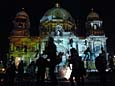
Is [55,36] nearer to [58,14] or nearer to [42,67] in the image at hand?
[58,14]

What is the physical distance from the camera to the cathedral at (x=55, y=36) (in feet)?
213

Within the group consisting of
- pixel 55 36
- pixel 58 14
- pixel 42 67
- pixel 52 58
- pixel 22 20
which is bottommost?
pixel 42 67

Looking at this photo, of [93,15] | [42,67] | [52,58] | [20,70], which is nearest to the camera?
[52,58]

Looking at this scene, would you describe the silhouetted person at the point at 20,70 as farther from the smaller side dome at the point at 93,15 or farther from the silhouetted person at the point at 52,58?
the smaller side dome at the point at 93,15

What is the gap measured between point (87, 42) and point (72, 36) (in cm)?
355

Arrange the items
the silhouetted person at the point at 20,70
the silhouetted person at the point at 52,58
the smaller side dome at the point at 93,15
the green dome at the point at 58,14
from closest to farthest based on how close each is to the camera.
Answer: the silhouetted person at the point at 52,58 → the silhouetted person at the point at 20,70 → the green dome at the point at 58,14 → the smaller side dome at the point at 93,15

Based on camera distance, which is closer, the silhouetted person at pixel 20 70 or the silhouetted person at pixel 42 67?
the silhouetted person at pixel 42 67

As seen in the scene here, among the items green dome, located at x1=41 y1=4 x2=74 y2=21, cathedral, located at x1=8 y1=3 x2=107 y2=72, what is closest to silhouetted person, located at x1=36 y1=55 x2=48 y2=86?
cathedral, located at x1=8 y1=3 x2=107 y2=72

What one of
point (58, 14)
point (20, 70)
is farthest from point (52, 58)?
point (58, 14)

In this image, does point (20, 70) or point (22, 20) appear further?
point (22, 20)

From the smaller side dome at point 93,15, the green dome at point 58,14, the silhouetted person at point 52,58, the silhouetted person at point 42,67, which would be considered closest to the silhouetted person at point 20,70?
the silhouetted person at point 42,67

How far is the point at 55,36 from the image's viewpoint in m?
65.7

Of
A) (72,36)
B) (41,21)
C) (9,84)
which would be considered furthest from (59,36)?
(9,84)

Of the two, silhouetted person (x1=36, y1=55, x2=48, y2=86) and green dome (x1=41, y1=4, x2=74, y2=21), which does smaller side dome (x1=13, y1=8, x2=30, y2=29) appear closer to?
green dome (x1=41, y1=4, x2=74, y2=21)
